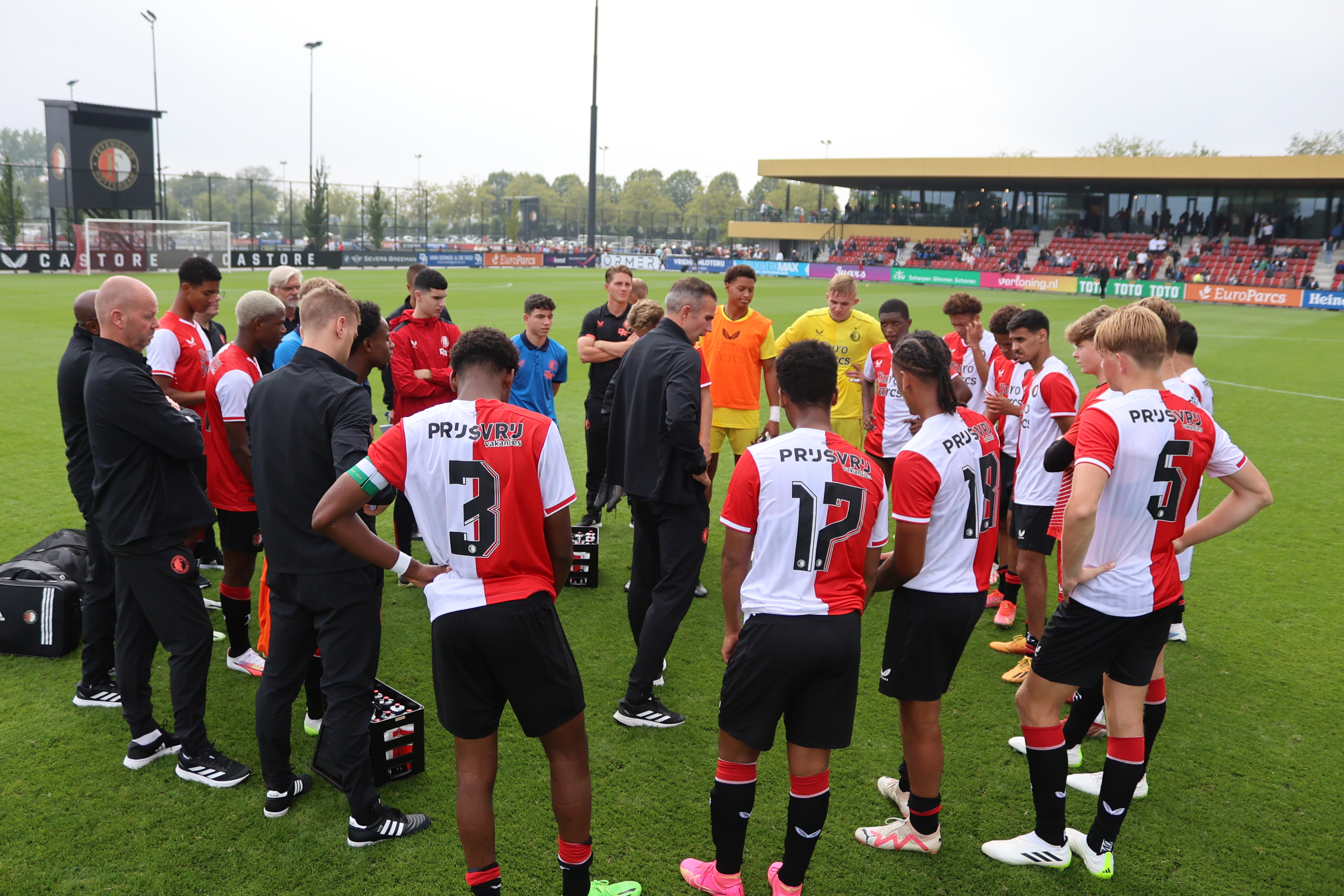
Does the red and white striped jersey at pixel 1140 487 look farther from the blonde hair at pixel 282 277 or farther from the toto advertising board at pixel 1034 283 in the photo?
the toto advertising board at pixel 1034 283

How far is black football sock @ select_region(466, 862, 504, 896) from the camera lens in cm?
319

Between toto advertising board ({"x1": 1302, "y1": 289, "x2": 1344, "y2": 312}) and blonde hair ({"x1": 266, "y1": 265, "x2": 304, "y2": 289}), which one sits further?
toto advertising board ({"x1": 1302, "y1": 289, "x2": 1344, "y2": 312})

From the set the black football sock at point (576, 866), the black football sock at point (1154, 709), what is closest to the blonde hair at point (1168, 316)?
the black football sock at point (1154, 709)

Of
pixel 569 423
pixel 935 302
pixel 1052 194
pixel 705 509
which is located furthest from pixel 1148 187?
pixel 705 509

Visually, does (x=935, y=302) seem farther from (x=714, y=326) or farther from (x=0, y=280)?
(x=0, y=280)

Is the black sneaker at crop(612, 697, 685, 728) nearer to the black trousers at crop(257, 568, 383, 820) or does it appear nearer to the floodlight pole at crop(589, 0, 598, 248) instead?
the black trousers at crop(257, 568, 383, 820)

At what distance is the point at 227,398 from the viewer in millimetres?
4629

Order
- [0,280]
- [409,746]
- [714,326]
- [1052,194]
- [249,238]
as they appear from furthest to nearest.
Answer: [1052,194], [249,238], [0,280], [714,326], [409,746]

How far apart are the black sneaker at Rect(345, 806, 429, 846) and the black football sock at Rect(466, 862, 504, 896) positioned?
69cm

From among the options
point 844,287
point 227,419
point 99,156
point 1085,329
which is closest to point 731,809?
point 1085,329

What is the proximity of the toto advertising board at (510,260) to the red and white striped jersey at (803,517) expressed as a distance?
4925cm

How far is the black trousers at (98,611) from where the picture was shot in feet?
15.0

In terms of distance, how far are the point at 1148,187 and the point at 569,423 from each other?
2009 inches

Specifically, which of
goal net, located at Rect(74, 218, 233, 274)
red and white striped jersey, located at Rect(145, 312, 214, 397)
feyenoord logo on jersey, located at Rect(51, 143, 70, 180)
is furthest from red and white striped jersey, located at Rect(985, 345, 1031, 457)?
feyenoord logo on jersey, located at Rect(51, 143, 70, 180)
